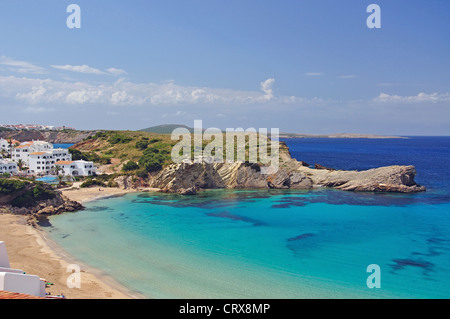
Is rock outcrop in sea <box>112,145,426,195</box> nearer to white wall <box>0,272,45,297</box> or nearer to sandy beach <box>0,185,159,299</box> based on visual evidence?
sandy beach <box>0,185,159,299</box>

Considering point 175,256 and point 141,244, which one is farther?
point 141,244

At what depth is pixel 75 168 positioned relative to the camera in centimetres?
5706

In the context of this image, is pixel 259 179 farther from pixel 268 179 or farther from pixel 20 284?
pixel 20 284

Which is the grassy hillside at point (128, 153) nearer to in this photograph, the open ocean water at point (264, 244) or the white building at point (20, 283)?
the open ocean water at point (264, 244)

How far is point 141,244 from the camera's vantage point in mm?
26156

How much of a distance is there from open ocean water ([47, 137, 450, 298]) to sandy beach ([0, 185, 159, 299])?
0.87m

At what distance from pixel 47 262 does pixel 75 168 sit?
127ft

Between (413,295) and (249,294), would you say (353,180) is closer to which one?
(413,295)

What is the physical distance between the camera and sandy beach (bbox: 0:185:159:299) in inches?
695

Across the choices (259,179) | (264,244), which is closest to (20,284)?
(264,244)

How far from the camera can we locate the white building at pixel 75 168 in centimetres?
5644

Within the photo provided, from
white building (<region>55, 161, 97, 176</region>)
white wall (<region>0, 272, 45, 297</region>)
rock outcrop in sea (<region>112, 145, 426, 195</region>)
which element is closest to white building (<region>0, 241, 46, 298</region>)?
white wall (<region>0, 272, 45, 297</region>)
